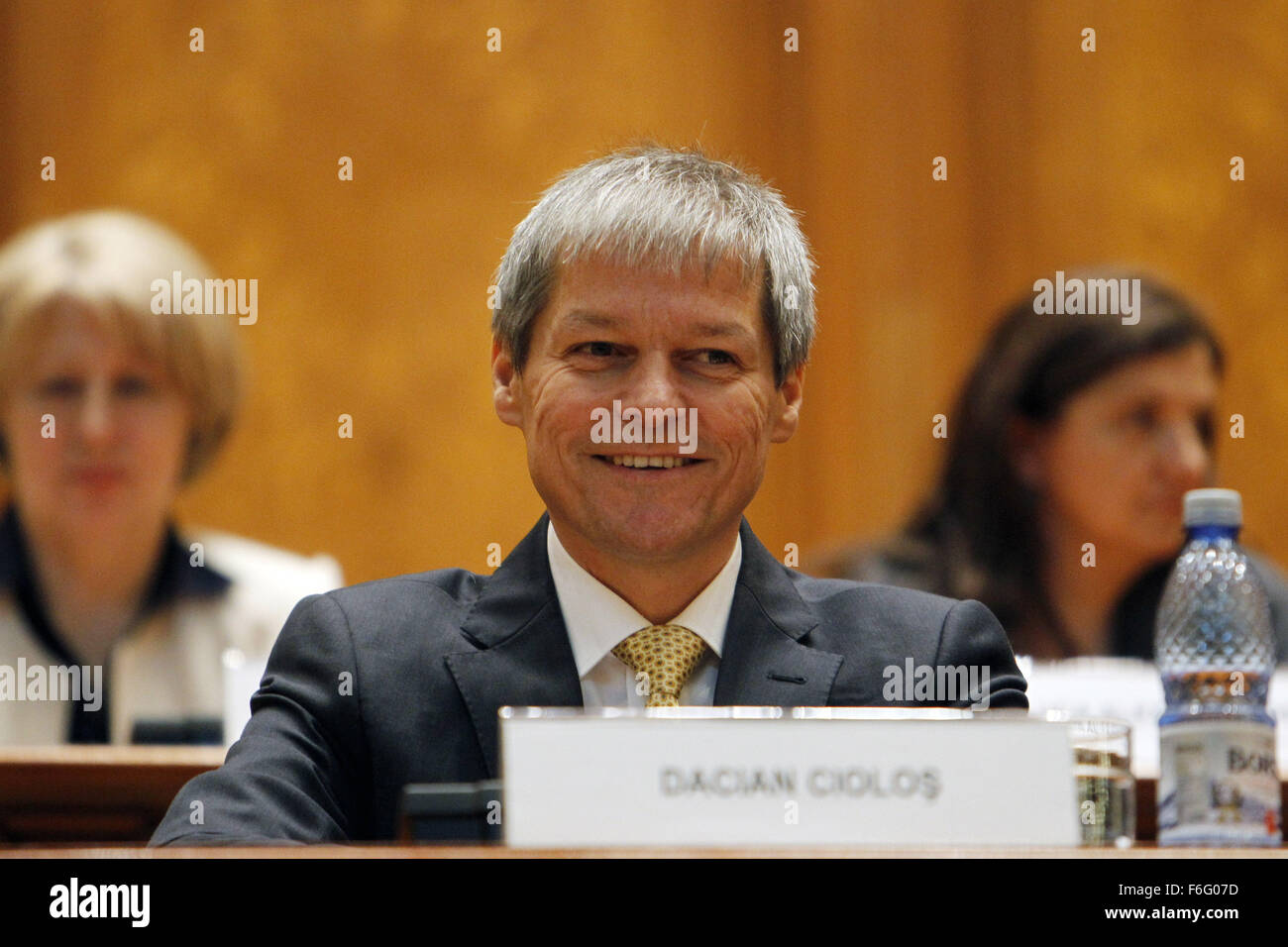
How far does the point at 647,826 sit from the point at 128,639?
103 inches

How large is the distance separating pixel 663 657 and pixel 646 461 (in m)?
0.21

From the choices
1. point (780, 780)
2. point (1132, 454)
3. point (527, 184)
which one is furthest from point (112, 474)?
point (780, 780)

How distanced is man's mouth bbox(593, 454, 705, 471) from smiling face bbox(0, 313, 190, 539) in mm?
2175

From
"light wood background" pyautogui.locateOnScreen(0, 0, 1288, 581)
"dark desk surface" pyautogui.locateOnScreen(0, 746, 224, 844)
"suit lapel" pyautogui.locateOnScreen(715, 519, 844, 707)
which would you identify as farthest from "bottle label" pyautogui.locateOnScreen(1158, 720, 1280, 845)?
"light wood background" pyautogui.locateOnScreen(0, 0, 1288, 581)

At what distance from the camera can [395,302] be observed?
5.34m

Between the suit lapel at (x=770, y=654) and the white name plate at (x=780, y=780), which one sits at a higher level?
the suit lapel at (x=770, y=654)

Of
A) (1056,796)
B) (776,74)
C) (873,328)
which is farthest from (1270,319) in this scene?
(1056,796)

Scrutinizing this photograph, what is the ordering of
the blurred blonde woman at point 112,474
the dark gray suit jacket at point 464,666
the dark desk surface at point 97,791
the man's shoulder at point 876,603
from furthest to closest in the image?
the blurred blonde woman at point 112,474 → the dark desk surface at point 97,791 → the man's shoulder at point 876,603 → the dark gray suit jacket at point 464,666

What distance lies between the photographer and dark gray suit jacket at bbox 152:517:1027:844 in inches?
67.2

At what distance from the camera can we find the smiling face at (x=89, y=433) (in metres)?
3.68

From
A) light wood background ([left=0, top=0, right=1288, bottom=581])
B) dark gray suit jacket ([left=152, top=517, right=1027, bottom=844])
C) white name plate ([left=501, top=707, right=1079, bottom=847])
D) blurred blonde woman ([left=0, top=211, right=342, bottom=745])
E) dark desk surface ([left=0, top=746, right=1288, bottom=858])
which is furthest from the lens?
light wood background ([left=0, top=0, right=1288, bottom=581])

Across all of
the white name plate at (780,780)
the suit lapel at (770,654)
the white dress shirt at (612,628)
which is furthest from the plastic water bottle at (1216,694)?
the white dress shirt at (612,628)

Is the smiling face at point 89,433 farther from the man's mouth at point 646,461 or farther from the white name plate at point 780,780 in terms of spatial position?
the white name plate at point 780,780

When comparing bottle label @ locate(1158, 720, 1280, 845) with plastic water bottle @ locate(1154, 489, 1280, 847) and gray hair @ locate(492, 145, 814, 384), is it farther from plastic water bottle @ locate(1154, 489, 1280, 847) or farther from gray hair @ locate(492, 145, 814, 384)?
gray hair @ locate(492, 145, 814, 384)
